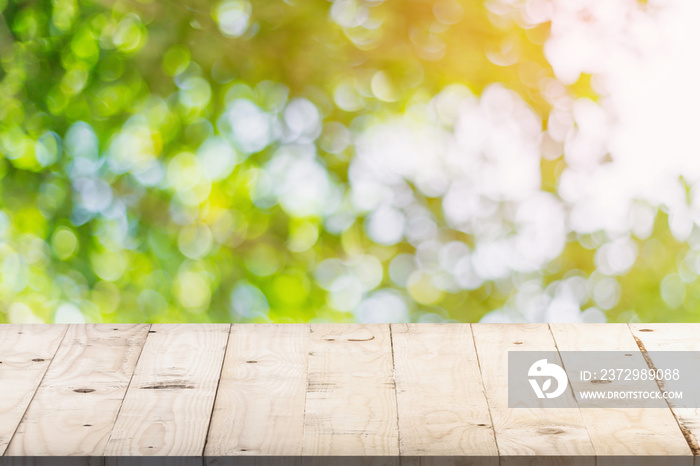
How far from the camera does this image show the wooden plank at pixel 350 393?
1387 mm

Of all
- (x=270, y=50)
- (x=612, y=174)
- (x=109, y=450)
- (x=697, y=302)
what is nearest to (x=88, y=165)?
(x=270, y=50)

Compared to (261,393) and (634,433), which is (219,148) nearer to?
(261,393)

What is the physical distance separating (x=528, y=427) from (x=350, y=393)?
35 centimetres

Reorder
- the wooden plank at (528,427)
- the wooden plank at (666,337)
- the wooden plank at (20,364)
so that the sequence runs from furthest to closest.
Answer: the wooden plank at (666,337) → the wooden plank at (20,364) → the wooden plank at (528,427)

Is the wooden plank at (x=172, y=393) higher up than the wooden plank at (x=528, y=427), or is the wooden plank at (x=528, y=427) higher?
the wooden plank at (x=528, y=427)

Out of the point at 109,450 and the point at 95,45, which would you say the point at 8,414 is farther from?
the point at 95,45

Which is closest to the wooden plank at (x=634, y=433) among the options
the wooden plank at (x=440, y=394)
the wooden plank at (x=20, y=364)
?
the wooden plank at (x=440, y=394)

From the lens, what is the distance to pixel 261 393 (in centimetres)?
154

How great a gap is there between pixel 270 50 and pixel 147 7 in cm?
29

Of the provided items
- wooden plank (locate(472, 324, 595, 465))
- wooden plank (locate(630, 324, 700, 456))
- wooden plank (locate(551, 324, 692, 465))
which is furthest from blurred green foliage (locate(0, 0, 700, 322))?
wooden plank (locate(551, 324, 692, 465))

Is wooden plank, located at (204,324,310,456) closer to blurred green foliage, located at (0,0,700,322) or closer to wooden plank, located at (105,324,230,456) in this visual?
wooden plank, located at (105,324,230,456)

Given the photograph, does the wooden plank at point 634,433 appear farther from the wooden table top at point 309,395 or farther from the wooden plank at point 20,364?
the wooden plank at point 20,364

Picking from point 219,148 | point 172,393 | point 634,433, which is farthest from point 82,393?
point 634,433

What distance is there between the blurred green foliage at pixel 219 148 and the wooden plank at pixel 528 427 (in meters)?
0.27
